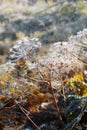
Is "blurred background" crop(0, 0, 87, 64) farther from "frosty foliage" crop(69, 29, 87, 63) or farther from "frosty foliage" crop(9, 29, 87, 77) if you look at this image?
"frosty foliage" crop(9, 29, 87, 77)

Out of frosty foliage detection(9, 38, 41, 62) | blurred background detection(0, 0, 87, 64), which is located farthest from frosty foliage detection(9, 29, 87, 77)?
blurred background detection(0, 0, 87, 64)

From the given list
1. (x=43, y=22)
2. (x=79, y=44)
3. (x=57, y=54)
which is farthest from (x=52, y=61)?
(x=43, y=22)

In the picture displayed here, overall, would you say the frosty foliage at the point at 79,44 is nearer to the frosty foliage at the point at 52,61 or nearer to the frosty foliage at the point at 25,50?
the frosty foliage at the point at 52,61

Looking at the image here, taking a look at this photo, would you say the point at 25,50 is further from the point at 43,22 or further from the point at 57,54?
the point at 43,22

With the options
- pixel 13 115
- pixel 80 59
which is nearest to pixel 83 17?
pixel 80 59

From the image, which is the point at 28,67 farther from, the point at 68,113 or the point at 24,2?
the point at 24,2

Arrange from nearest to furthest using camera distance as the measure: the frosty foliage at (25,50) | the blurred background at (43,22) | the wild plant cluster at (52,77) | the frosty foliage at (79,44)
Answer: the wild plant cluster at (52,77)
the frosty foliage at (25,50)
the frosty foliage at (79,44)
the blurred background at (43,22)

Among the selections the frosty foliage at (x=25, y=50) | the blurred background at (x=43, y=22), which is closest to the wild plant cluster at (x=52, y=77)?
the frosty foliage at (x=25, y=50)

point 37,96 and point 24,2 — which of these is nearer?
point 37,96
